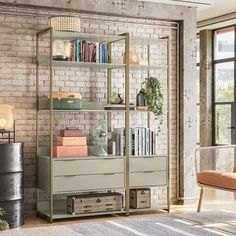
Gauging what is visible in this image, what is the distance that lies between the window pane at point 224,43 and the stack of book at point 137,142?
10.3 ft

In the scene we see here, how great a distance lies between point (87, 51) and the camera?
21.7ft

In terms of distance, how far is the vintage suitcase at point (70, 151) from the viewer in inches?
251

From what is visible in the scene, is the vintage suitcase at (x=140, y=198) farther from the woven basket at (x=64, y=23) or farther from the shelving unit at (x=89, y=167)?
the woven basket at (x=64, y=23)

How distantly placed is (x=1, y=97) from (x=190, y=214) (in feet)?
8.44

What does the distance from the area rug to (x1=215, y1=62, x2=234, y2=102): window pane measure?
3.38 m

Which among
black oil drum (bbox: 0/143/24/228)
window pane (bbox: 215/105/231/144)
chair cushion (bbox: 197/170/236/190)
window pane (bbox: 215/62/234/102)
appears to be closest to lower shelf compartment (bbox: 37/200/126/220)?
black oil drum (bbox: 0/143/24/228)

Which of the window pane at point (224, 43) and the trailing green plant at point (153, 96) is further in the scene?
the window pane at point (224, 43)

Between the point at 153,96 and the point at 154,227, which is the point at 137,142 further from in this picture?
the point at 154,227

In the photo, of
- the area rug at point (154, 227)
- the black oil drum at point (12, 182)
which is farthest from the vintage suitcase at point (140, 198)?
the black oil drum at point (12, 182)

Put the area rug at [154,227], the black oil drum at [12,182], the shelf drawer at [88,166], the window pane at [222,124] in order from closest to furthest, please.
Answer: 1. the area rug at [154,227]
2. the black oil drum at [12,182]
3. the shelf drawer at [88,166]
4. the window pane at [222,124]

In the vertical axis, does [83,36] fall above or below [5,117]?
above

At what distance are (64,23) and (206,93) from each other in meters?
4.04

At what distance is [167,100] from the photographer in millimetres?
7160

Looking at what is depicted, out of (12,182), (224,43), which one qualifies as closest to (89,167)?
(12,182)
